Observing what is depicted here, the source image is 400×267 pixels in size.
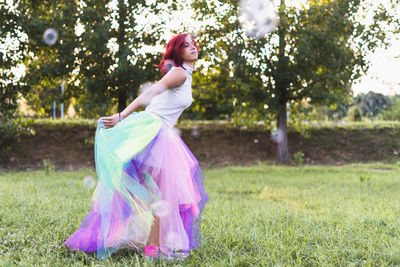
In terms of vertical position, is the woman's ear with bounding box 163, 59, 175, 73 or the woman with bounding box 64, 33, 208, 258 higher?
the woman's ear with bounding box 163, 59, 175, 73

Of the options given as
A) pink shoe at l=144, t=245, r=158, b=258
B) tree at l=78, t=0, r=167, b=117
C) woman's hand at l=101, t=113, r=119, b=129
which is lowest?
pink shoe at l=144, t=245, r=158, b=258

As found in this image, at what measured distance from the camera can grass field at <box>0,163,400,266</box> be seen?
3.08m

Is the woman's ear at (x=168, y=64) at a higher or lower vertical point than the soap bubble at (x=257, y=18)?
lower

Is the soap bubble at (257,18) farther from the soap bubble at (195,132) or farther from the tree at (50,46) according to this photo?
the soap bubble at (195,132)

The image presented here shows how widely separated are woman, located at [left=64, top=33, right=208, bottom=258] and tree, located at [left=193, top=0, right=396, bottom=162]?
322 inches

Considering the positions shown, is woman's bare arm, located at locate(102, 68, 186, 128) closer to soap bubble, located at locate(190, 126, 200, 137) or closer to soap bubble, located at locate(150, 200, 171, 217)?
soap bubble, located at locate(150, 200, 171, 217)

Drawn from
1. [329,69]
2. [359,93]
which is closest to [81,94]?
[329,69]

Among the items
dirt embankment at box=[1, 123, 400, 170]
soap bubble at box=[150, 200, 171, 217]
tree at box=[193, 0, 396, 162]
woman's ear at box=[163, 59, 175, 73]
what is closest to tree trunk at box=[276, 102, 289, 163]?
dirt embankment at box=[1, 123, 400, 170]

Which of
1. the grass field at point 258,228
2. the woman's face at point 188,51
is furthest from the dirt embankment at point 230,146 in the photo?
the woman's face at point 188,51

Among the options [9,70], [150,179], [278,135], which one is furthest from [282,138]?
[150,179]

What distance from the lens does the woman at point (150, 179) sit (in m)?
3.06

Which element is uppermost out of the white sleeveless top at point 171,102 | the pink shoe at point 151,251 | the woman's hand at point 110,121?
the white sleeveless top at point 171,102

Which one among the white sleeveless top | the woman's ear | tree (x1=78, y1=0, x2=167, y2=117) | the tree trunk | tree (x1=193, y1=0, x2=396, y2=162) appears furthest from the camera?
the tree trunk

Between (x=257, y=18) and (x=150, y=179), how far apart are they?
9.68 metres
